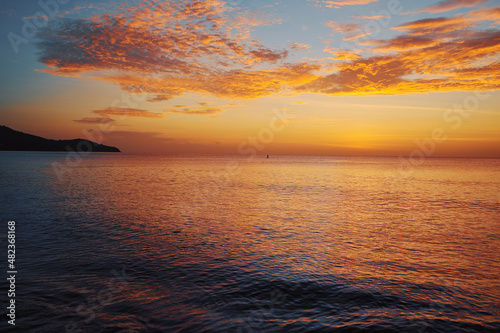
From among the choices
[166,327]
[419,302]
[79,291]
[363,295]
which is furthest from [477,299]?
[79,291]

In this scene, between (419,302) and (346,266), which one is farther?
(346,266)

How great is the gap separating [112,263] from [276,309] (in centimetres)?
1027

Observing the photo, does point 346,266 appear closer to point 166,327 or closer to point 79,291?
point 166,327

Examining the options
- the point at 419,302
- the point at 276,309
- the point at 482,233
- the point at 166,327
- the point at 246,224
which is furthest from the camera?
the point at 246,224

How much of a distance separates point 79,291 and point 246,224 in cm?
1709

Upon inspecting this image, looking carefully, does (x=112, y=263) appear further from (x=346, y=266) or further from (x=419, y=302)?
(x=419, y=302)

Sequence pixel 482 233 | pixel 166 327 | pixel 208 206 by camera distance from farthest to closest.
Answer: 1. pixel 208 206
2. pixel 482 233
3. pixel 166 327

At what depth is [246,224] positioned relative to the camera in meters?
28.9

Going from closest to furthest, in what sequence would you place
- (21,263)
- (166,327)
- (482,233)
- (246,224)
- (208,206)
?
(166,327), (21,263), (482,233), (246,224), (208,206)

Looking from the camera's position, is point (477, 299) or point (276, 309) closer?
point (276, 309)

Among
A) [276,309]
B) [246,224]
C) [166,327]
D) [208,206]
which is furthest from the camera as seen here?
[208,206]

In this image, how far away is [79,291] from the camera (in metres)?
13.4

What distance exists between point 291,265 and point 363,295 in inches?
184

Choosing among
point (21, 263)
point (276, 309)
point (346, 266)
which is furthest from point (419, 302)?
point (21, 263)
